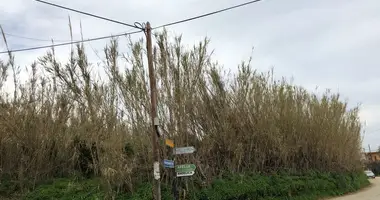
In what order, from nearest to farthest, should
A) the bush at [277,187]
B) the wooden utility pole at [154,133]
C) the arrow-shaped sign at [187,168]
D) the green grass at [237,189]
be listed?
the wooden utility pole at [154,133]
the arrow-shaped sign at [187,168]
the green grass at [237,189]
the bush at [277,187]

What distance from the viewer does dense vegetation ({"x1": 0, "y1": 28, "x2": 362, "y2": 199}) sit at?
15.7 meters

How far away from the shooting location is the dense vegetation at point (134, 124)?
51.5ft

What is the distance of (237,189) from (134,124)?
515 centimetres

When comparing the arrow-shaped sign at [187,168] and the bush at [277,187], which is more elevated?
the arrow-shaped sign at [187,168]

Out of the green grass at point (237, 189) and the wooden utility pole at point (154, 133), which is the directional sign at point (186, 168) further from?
the green grass at point (237, 189)

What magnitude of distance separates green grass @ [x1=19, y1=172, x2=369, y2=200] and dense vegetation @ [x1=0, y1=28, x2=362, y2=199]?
0.28 m

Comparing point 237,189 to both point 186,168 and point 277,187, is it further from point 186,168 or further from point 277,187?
point 186,168

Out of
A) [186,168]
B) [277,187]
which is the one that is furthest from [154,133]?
[277,187]

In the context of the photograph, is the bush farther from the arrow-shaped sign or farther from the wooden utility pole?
the wooden utility pole

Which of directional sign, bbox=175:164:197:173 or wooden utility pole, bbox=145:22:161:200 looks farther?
directional sign, bbox=175:164:197:173

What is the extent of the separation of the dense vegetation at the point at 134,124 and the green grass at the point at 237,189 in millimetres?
277

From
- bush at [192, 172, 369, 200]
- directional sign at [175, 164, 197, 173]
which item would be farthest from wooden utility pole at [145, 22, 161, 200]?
bush at [192, 172, 369, 200]

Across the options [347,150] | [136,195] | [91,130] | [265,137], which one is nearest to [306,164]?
[265,137]

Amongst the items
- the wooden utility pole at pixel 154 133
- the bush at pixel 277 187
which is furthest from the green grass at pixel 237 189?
the wooden utility pole at pixel 154 133
